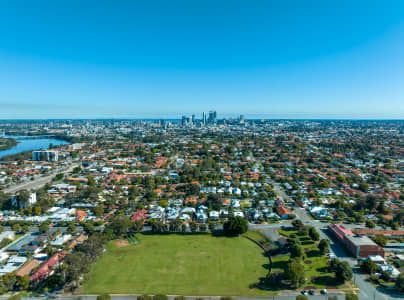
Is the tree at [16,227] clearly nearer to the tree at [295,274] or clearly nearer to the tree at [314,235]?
the tree at [295,274]

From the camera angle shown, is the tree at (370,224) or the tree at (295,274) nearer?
the tree at (295,274)

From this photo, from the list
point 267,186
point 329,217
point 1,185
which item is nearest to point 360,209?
point 329,217

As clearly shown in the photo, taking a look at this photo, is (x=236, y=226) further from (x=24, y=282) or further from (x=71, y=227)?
(x=24, y=282)

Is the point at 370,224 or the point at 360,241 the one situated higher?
the point at 360,241

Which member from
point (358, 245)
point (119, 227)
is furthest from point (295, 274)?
point (119, 227)

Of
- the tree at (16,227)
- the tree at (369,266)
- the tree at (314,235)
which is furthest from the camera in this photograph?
the tree at (16,227)

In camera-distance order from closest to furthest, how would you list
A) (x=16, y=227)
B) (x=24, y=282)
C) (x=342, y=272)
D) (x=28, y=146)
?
(x=24, y=282) < (x=342, y=272) < (x=16, y=227) < (x=28, y=146)

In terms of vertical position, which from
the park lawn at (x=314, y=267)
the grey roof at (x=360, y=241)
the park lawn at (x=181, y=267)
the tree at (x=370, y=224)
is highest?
the grey roof at (x=360, y=241)

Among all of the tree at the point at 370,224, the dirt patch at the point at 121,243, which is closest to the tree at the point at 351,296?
the tree at the point at 370,224

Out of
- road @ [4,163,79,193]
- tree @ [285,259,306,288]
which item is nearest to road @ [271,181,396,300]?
tree @ [285,259,306,288]
